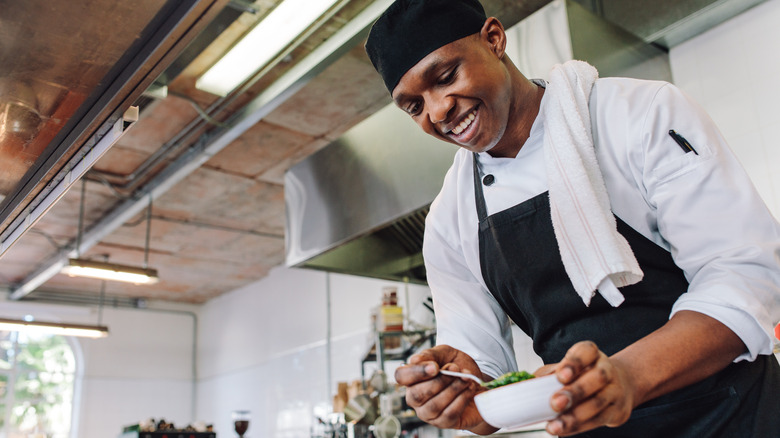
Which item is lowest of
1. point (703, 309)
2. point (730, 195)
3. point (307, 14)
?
point (703, 309)

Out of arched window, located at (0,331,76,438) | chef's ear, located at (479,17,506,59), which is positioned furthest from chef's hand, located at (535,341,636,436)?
arched window, located at (0,331,76,438)

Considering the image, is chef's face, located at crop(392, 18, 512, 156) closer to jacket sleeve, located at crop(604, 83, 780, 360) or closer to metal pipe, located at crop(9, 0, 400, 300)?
jacket sleeve, located at crop(604, 83, 780, 360)

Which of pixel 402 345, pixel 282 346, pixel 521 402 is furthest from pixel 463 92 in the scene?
pixel 282 346

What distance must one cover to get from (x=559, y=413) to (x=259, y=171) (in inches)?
184

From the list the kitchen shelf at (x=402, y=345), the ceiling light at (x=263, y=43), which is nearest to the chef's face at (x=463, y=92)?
the ceiling light at (x=263, y=43)

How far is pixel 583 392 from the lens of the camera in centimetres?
65

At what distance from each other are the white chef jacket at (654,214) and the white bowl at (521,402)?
26cm

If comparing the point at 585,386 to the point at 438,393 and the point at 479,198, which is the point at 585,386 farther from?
the point at 479,198

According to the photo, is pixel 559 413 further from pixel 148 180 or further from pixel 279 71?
pixel 148 180

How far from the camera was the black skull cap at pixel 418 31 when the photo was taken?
3.58 feet

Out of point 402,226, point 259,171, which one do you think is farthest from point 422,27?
point 259,171

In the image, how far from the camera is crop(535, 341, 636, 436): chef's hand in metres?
0.65

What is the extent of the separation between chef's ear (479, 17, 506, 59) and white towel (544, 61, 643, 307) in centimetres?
12

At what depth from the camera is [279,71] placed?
3869mm
